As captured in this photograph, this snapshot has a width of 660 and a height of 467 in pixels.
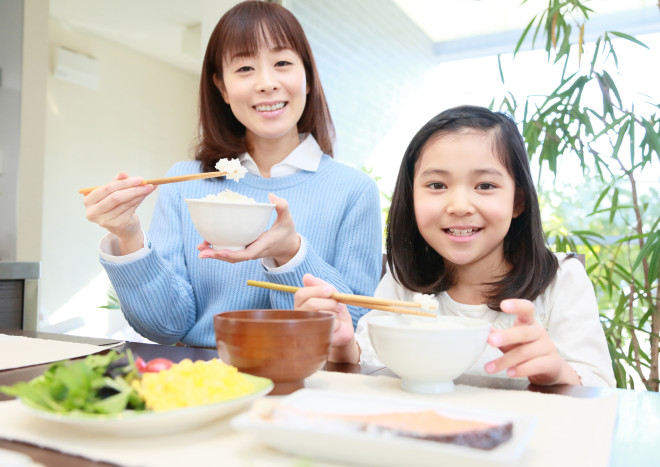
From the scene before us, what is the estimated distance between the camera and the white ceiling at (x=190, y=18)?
9.13ft

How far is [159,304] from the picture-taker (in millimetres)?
1373

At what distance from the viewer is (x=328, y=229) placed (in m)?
1.57

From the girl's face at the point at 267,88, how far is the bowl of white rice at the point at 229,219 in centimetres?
48

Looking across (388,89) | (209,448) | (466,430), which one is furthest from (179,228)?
(388,89)

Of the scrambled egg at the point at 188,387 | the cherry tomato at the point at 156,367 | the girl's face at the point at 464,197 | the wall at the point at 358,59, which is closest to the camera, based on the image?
the scrambled egg at the point at 188,387

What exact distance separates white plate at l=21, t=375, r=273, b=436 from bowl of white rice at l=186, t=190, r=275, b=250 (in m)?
0.44

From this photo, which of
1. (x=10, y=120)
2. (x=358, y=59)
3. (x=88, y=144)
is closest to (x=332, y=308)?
(x=358, y=59)

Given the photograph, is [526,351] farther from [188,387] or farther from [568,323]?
[188,387]

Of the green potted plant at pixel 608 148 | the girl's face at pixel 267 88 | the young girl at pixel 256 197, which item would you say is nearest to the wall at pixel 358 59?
the green potted plant at pixel 608 148

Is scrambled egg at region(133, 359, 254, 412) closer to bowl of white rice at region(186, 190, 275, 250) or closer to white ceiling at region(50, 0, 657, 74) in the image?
bowl of white rice at region(186, 190, 275, 250)

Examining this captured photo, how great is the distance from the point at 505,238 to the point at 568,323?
0.94ft

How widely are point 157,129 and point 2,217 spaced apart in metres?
3.20

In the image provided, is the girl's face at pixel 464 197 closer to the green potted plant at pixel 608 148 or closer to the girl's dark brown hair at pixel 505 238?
the girl's dark brown hair at pixel 505 238

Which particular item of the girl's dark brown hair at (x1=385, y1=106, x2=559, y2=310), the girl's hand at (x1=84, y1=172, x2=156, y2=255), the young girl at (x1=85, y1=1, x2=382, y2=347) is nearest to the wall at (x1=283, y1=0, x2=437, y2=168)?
the young girl at (x1=85, y1=1, x2=382, y2=347)
